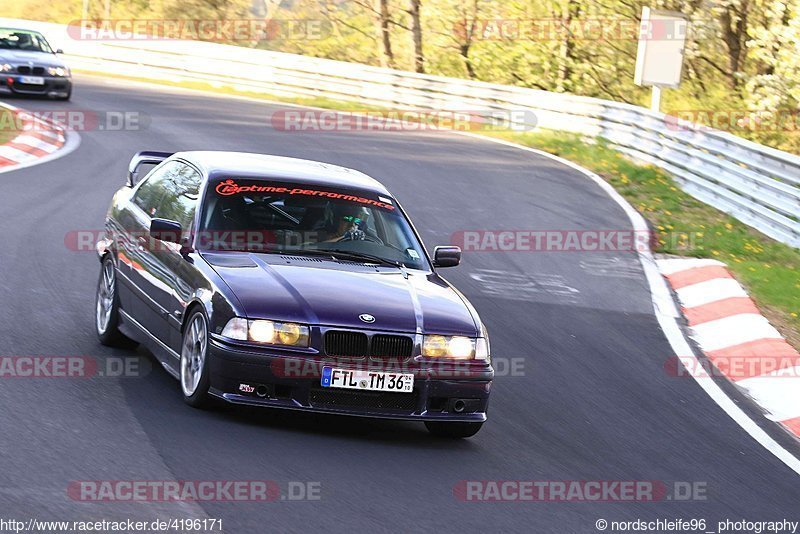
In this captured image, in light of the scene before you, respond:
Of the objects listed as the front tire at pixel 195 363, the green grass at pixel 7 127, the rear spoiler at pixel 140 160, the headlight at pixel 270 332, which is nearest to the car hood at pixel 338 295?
the headlight at pixel 270 332

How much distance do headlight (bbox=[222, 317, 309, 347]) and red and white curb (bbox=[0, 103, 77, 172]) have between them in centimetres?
1142

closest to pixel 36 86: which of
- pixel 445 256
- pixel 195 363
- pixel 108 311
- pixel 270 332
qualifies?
pixel 108 311

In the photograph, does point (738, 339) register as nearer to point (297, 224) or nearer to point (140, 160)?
point (297, 224)

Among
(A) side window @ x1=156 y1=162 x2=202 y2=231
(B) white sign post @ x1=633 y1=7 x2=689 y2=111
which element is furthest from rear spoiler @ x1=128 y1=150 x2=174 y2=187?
(B) white sign post @ x1=633 y1=7 x2=689 y2=111

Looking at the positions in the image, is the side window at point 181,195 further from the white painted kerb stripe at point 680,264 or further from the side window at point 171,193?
the white painted kerb stripe at point 680,264

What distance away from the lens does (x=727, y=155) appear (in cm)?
1817

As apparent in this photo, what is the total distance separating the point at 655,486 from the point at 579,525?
1111 millimetres

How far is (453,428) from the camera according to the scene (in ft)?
25.6

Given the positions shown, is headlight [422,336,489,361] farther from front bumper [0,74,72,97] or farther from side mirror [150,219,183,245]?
Answer: front bumper [0,74,72,97]

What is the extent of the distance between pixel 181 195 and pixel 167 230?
0.68m

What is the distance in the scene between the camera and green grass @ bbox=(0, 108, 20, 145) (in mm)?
20375

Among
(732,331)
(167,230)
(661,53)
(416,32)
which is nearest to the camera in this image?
(167,230)

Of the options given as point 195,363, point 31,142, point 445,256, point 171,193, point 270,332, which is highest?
point 171,193

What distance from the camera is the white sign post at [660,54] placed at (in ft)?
78.4
